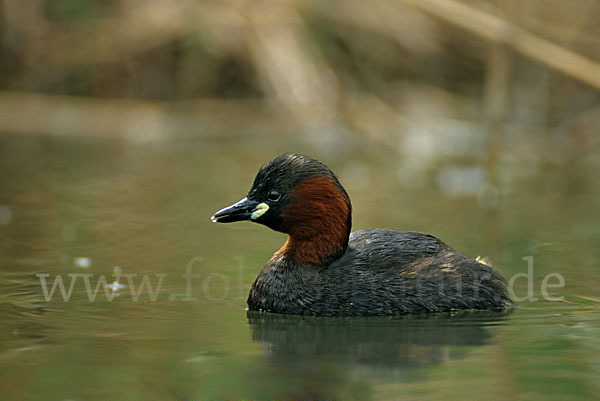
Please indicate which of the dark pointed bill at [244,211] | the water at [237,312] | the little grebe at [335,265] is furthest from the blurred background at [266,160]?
the dark pointed bill at [244,211]

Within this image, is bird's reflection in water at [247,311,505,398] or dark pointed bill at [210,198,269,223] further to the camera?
dark pointed bill at [210,198,269,223]

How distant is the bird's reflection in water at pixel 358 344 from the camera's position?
4402mm

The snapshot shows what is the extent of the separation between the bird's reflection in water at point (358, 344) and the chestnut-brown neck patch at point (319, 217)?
1.51 feet

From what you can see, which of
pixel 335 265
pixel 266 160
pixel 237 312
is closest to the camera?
pixel 237 312

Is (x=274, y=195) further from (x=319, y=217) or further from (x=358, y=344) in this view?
(x=358, y=344)

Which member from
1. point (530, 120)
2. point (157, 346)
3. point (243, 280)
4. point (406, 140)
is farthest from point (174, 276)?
point (530, 120)

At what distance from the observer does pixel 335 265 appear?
5.95 meters

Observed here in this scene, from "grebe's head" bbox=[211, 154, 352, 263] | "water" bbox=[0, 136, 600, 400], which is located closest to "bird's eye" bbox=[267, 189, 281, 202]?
"grebe's head" bbox=[211, 154, 352, 263]

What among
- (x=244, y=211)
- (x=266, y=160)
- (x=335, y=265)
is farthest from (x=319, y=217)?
(x=266, y=160)

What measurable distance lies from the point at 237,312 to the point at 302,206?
768 mm

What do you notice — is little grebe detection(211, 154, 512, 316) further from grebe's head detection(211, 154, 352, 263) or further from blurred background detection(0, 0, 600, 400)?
blurred background detection(0, 0, 600, 400)

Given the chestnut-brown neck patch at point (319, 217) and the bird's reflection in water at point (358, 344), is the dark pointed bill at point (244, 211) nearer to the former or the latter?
the chestnut-brown neck patch at point (319, 217)

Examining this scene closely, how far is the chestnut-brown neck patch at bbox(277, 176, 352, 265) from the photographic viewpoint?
5953 millimetres

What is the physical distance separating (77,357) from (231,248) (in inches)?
126
